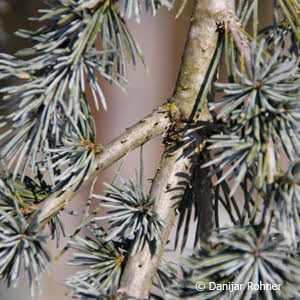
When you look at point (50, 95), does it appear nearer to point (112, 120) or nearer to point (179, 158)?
point (179, 158)

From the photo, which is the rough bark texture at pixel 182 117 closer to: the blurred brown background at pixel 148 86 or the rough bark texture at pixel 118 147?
the rough bark texture at pixel 118 147

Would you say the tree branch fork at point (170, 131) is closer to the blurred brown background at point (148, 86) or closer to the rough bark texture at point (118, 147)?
the rough bark texture at point (118, 147)

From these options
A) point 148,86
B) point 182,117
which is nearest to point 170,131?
point 182,117

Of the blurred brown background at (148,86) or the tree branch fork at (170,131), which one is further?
the blurred brown background at (148,86)

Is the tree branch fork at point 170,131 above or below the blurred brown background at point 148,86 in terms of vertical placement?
below

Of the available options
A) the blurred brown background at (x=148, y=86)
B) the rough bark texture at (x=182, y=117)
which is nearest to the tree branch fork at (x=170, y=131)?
the rough bark texture at (x=182, y=117)

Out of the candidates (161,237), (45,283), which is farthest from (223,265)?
(45,283)

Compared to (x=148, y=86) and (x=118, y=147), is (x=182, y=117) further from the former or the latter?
(x=148, y=86)

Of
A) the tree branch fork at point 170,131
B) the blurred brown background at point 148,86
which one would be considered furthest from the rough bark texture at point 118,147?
the blurred brown background at point 148,86
